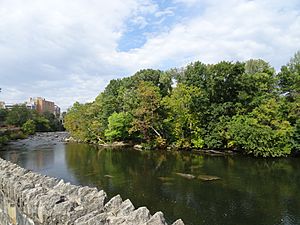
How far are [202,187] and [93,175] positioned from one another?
823cm

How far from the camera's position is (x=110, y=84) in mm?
50688

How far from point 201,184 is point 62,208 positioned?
15.4m

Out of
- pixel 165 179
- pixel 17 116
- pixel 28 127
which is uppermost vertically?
pixel 17 116

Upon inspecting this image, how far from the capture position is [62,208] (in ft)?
10.0

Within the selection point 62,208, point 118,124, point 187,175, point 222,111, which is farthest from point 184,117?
point 62,208

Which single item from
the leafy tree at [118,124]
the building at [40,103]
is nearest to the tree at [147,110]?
the leafy tree at [118,124]

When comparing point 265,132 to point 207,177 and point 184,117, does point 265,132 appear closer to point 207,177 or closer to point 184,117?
point 184,117

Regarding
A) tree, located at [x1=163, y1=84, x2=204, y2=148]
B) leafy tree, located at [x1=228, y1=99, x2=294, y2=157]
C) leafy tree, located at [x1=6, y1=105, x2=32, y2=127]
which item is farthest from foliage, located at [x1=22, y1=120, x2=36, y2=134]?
leafy tree, located at [x1=228, y1=99, x2=294, y2=157]

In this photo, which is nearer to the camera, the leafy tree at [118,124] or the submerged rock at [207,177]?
the submerged rock at [207,177]

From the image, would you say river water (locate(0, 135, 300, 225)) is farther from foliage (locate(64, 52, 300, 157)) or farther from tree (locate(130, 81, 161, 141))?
tree (locate(130, 81, 161, 141))

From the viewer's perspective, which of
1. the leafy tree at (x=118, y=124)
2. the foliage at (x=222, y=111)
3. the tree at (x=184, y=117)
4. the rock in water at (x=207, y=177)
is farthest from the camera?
the leafy tree at (x=118, y=124)

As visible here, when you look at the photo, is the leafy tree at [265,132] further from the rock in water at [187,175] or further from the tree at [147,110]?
the rock in water at [187,175]

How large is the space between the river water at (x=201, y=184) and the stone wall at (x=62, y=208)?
28.5ft

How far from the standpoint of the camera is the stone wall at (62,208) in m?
2.96
